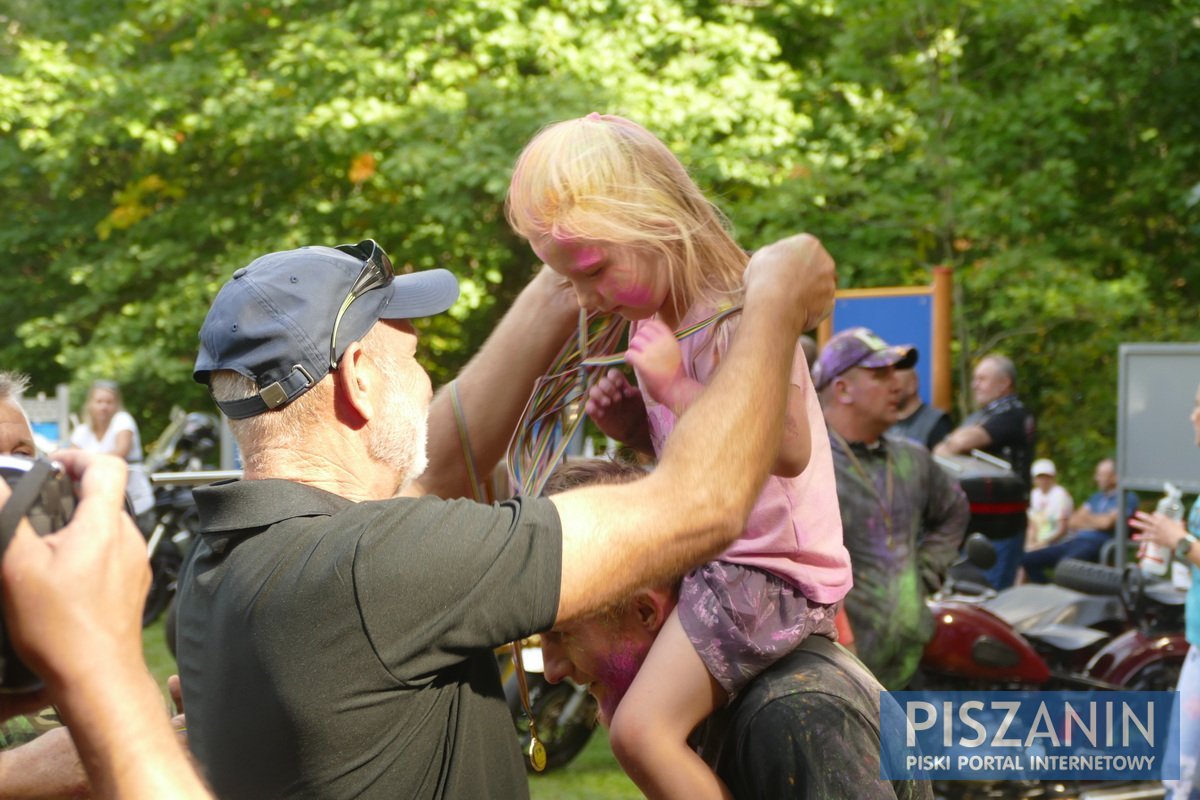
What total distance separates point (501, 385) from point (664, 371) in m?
0.52

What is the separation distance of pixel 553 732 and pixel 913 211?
23.9 feet

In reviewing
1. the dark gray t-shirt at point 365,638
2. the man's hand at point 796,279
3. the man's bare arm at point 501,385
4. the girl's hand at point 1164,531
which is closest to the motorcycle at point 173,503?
the girl's hand at point 1164,531

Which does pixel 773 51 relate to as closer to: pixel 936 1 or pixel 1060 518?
pixel 936 1

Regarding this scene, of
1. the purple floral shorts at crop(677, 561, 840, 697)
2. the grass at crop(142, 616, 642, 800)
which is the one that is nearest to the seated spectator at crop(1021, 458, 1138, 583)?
the grass at crop(142, 616, 642, 800)

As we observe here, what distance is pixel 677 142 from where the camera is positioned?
12.0 m

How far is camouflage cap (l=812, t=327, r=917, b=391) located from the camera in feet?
17.1

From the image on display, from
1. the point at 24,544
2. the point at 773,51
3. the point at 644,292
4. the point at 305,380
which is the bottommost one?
the point at 24,544

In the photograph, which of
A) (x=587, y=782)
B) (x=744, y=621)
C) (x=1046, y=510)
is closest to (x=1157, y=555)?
(x=587, y=782)

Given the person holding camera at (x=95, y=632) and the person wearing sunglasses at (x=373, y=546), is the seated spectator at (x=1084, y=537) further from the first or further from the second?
the person holding camera at (x=95, y=632)

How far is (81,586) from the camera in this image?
1.08 meters

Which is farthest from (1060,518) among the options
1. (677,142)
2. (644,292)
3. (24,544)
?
(24,544)

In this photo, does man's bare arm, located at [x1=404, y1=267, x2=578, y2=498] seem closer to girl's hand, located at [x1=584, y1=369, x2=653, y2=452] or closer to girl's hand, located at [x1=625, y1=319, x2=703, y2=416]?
girl's hand, located at [x1=584, y1=369, x2=653, y2=452]

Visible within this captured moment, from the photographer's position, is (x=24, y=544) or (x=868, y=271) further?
(x=868, y=271)

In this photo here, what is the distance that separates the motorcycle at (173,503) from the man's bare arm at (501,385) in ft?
28.2
